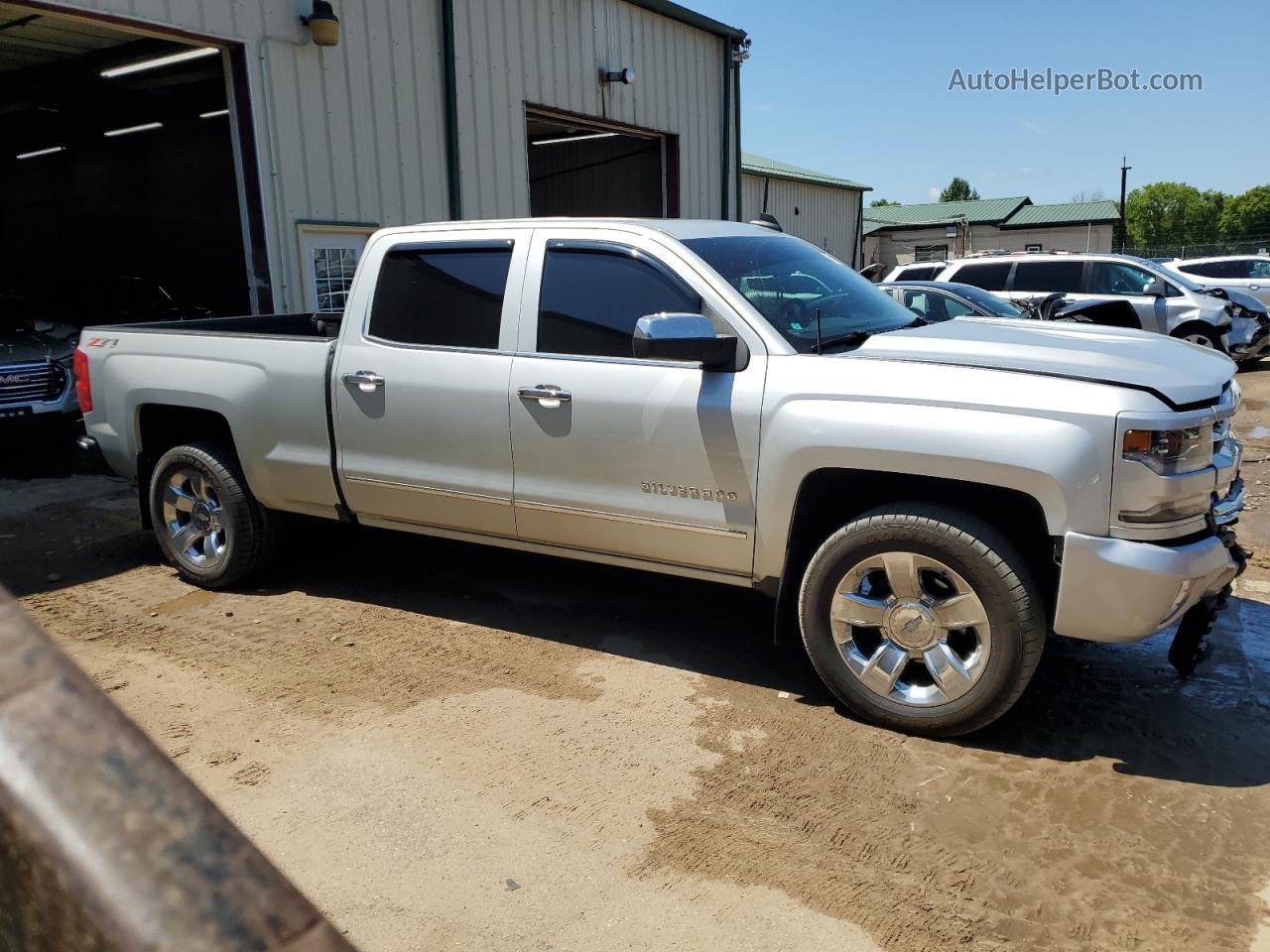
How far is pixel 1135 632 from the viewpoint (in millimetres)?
3348

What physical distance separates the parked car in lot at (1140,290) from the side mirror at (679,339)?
12.0 m

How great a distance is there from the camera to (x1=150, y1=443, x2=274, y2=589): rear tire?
537 centimetres

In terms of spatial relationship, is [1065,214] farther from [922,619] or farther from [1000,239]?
[922,619]

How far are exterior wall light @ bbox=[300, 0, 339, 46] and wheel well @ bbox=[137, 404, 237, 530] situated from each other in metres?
4.89

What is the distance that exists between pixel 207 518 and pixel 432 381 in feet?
6.06

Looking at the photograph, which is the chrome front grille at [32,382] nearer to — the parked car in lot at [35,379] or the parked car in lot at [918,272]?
the parked car in lot at [35,379]

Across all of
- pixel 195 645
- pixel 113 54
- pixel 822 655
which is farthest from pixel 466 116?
pixel 822 655

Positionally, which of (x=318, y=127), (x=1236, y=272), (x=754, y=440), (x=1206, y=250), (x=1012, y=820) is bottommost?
(x=1012, y=820)

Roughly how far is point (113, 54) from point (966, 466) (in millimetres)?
11997

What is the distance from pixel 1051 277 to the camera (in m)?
14.8

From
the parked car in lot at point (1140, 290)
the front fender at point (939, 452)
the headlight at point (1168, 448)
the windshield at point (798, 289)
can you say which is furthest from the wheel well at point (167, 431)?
the parked car in lot at point (1140, 290)

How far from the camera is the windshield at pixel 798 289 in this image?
4137 millimetres

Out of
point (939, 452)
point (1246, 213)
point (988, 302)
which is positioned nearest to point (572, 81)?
point (988, 302)

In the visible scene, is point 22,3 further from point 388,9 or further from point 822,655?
point 822,655
